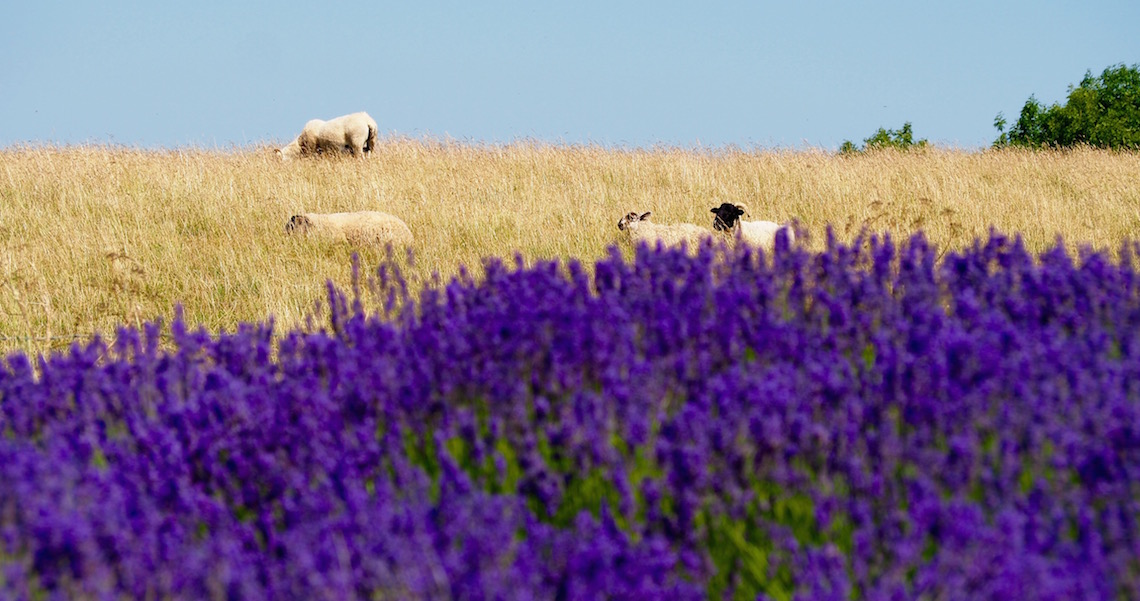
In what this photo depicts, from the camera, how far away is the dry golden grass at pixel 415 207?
8.94 meters

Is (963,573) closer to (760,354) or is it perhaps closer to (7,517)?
(760,354)

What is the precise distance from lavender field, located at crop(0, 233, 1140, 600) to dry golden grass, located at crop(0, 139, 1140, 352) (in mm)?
2267

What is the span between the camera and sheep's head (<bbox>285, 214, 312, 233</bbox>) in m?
10.8

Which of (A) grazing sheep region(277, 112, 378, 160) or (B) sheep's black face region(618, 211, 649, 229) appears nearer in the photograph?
(B) sheep's black face region(618, 211, 649, 229)

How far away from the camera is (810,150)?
67.0ft

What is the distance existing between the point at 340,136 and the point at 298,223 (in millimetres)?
8261

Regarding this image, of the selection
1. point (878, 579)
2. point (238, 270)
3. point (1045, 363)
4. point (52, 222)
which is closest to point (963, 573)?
point (878, 579)

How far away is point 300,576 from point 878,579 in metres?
Result: 1.35

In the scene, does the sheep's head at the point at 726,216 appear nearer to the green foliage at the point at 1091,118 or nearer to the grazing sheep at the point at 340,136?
the grazing sheep at the point at 340,136

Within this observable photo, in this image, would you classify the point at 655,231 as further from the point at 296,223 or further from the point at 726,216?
the point at 296,223

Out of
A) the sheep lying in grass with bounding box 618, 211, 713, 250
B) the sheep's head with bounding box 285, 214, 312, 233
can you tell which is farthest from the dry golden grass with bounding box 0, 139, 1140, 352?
the sheep lying in grass with bounding box 618, 211, 713, 250

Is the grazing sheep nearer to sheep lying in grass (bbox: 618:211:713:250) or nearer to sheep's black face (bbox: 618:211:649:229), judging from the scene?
sheep's black face (bbox: 618:211:649:229)

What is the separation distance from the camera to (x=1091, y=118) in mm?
28391

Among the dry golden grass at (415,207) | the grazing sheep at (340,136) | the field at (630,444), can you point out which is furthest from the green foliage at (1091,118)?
the field at (630,444)
